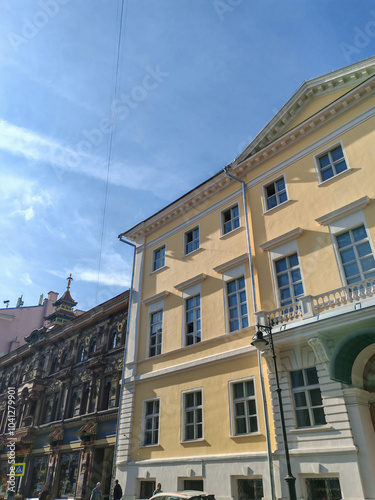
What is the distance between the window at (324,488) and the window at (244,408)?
2.79 metres

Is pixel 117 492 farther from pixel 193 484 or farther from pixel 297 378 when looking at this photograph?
pixel 297 378

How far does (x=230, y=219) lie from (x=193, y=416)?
10.0 meters

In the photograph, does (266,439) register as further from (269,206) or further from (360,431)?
(269,206)

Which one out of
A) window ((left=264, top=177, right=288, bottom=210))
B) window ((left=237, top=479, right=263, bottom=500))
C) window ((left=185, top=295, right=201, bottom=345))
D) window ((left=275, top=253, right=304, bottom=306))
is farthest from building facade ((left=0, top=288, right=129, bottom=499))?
window ((left=275, top=253, right=304, bottom=306))

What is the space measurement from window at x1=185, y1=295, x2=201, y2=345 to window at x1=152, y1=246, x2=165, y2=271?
13.4 feet

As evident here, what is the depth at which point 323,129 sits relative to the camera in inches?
698

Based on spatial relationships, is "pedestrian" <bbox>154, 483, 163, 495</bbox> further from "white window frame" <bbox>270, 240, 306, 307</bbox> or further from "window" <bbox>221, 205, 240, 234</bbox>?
"window" <bbox>221, 205, 240, 234</bbox>

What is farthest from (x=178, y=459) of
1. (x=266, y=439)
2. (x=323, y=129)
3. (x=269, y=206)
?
(x=323, y=129)

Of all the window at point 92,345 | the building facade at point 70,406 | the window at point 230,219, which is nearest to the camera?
the window at point 230,219

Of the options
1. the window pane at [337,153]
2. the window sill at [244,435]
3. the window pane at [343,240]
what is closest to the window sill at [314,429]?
the window sill at [244,435]

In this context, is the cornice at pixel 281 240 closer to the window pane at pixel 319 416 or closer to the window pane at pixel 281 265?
the window pane at pixel 281 265

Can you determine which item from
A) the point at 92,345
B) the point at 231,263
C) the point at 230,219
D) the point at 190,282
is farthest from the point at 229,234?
the point at 92,345

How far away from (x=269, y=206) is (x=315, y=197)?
2.62 m

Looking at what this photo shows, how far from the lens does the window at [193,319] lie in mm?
19141
